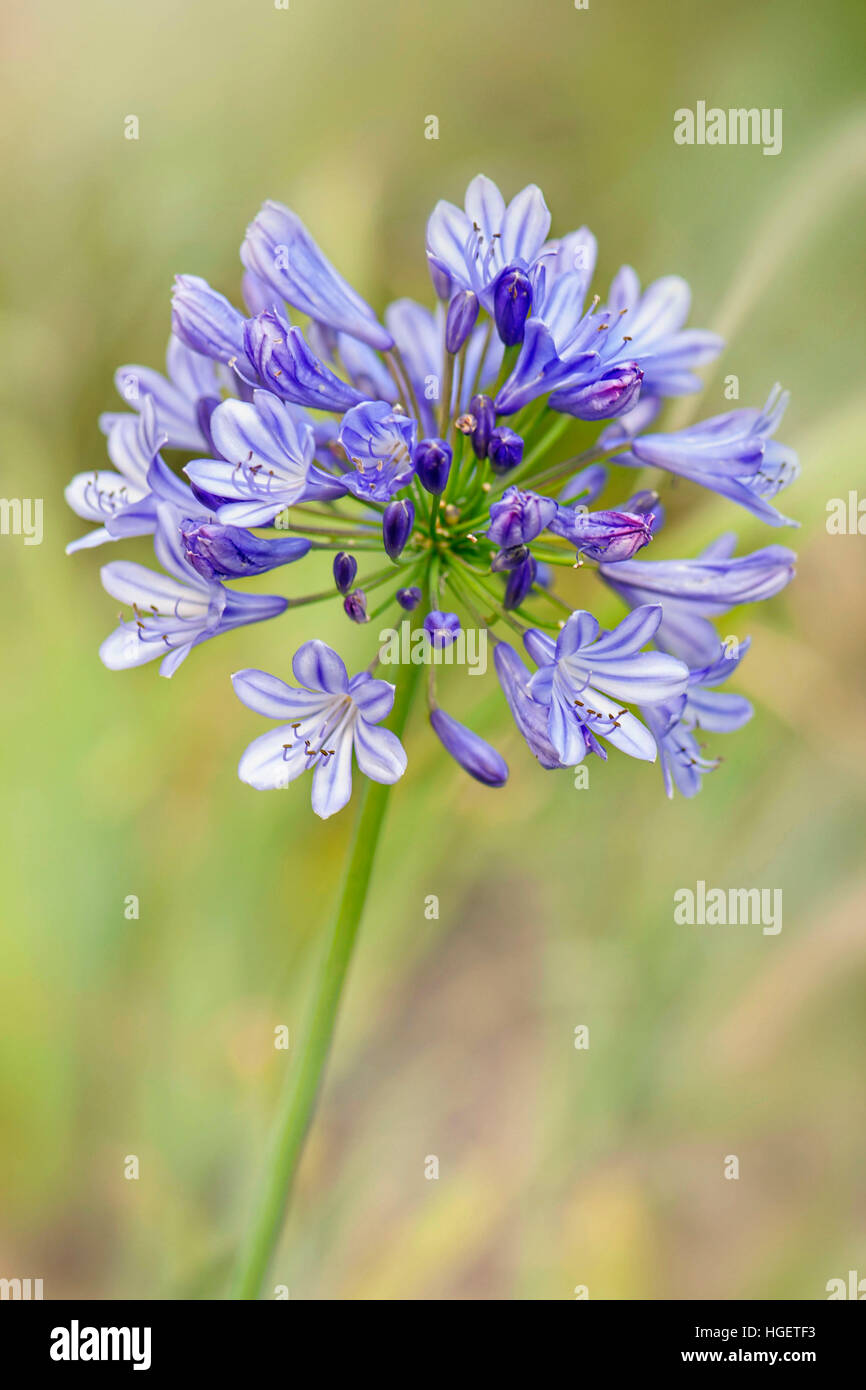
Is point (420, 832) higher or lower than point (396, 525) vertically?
lower

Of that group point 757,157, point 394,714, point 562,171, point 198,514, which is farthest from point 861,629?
point 198,514

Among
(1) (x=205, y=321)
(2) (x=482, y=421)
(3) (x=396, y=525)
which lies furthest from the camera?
(1) (x=205, y=321)

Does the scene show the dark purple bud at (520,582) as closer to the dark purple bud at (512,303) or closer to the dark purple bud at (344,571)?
the dark purple bud at (344,571)

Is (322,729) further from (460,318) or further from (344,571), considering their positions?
(460,318)

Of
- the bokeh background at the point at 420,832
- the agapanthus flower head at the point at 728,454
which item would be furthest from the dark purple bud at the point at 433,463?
the bokeh background at the point at 420,832

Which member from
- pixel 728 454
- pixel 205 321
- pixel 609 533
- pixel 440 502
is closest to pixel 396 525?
pixel 440 502

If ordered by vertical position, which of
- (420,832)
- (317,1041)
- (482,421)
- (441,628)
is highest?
(482,421)

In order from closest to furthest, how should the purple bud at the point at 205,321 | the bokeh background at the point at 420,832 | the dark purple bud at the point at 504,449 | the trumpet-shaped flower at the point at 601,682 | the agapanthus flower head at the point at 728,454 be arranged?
the trumpet-shaped flower at the point at 601,682 → the dark purple bud at the point at 504,449 → the purple bud at the point at 205,321 → the agapanthus flower head at the point at 728,454 → the bokeh background at the point at 420,832
